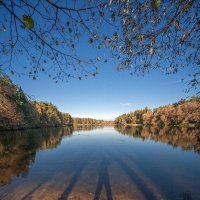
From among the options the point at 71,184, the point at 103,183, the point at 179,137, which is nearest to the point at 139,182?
the point at 103,183

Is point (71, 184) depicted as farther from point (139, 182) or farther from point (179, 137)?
point (179, 137)

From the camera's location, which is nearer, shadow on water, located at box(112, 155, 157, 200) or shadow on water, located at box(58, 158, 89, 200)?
shadow on water, located at box(58, 158, 89, 200)

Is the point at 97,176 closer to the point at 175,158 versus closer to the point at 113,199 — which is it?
the point at 113,199

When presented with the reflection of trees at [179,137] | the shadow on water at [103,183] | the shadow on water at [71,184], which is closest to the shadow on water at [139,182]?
the shadow on water at [103,183]

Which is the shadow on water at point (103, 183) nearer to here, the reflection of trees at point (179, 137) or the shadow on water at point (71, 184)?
the shadow on water at point (71, 184)

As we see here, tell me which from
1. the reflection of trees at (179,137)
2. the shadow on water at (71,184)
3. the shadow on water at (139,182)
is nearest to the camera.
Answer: the shadow on water at (71,184)

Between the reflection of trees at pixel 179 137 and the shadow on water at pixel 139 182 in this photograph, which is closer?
the shadow on water at pixel 139 182

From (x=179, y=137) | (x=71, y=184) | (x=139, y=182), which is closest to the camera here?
(x=71, y=184)

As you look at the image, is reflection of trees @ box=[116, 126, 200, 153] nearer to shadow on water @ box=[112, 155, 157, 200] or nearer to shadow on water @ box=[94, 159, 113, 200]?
shadow on water @ box=[112, 155, 157, 200]

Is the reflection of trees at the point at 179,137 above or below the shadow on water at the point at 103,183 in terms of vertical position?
above

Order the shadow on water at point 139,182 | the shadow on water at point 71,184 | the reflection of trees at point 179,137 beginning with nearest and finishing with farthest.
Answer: the shadow on water at point 71,184, the shadow on water at point 139,182, the reflection of trees at point 179,137

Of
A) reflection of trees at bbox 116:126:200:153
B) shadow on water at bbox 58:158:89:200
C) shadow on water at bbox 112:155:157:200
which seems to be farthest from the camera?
reflection of trees at bbox 116:126:200:153

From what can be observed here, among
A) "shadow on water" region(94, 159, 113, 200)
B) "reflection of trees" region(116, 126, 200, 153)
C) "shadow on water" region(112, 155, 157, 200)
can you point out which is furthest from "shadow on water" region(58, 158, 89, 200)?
"reflection of trees" region(116, 126, 200, 153)

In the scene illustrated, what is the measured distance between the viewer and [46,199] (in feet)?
34.7
